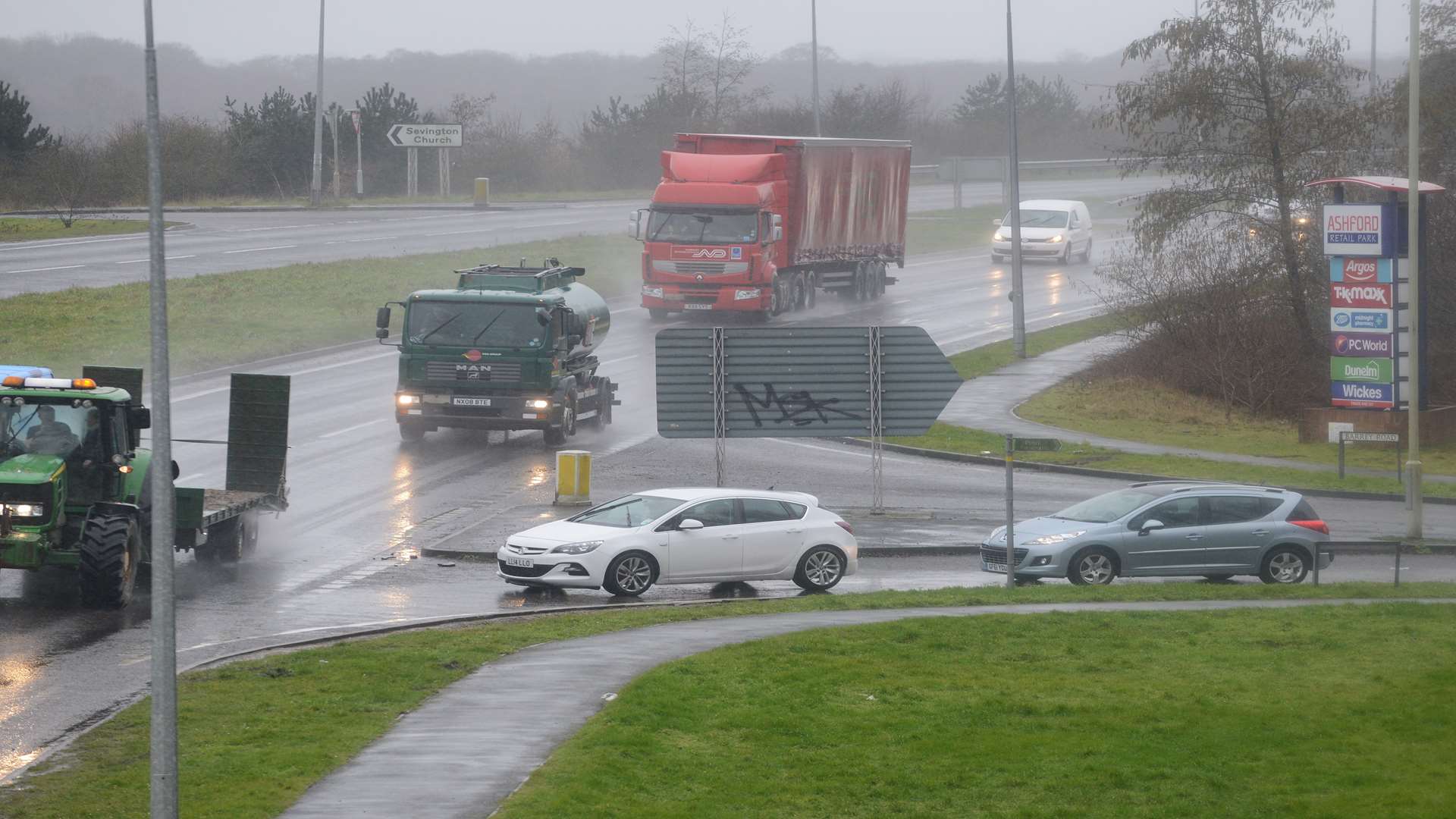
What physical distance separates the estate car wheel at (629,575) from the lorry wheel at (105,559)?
17.3 ft

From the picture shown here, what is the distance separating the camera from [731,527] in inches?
786

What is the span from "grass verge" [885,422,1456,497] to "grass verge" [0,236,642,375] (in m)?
15.7

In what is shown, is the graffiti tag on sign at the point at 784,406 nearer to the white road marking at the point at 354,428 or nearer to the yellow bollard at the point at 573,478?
the yellow bollard at the point at 573,478

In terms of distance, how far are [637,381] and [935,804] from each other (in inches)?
1062

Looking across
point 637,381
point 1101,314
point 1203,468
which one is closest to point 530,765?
point 1203,468

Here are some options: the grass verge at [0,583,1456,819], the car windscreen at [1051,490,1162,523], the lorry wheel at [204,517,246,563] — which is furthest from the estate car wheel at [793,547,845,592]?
the lorry wheel at [204,517,246,563]

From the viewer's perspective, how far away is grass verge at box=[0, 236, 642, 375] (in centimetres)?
3612

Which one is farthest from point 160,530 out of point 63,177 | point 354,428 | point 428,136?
point 428,136

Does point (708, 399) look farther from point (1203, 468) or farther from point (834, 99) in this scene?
point (834, 99)

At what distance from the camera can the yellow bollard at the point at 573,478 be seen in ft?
81.3

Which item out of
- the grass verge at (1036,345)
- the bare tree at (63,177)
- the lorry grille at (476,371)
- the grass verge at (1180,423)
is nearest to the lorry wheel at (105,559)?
the lorry grille at (476,371)

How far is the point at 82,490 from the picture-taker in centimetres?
1747

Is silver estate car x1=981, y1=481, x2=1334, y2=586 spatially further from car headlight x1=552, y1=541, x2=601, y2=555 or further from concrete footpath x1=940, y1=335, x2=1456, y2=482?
concrete footpath x1=940, y1=335, x2=1456, y2=482

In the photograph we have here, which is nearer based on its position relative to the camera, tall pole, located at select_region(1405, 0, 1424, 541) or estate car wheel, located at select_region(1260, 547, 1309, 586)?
estate car wheel, located at select_region(1260, 547, 1309, 586)
